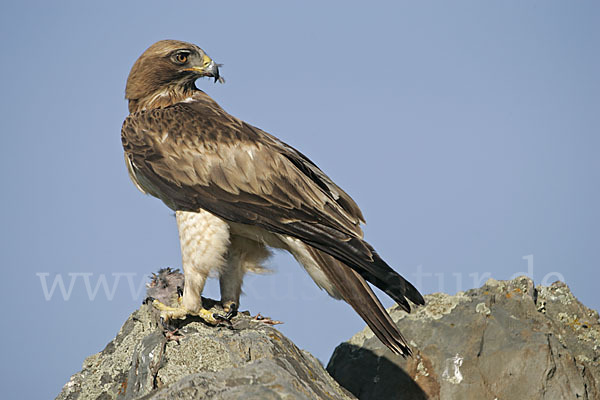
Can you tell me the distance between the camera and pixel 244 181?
7578 mm

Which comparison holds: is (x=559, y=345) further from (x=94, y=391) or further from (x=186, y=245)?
(x=94, y=391)

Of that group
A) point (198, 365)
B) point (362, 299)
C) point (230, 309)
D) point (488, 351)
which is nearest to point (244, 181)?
point (230, 309)

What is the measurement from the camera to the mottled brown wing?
7.16 meters

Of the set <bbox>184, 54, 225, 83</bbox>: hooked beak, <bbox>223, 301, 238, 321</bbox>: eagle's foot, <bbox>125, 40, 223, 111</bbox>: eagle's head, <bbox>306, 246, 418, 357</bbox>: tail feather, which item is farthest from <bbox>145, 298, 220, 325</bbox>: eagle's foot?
<bbox>184, 54, 225, 83</bbox>: hooked beak

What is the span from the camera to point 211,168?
7621mm

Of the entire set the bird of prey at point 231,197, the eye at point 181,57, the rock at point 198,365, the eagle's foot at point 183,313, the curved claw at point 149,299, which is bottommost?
the rock at point 198,365

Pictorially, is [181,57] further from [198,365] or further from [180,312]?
[198,365]

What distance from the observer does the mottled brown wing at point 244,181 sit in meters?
7.16

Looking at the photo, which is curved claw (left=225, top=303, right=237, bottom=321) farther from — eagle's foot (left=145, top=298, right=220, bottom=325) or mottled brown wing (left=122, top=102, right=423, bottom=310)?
mottled brown wing (left=122, top=102, right=423, bottom=310)

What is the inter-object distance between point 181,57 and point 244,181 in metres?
1.77

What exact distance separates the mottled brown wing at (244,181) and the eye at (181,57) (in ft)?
1.69

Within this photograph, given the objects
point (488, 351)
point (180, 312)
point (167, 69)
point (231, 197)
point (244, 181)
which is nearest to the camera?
point (180, 312)

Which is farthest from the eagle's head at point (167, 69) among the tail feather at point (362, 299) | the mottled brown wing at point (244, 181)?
the tail feather at point (362, 299)

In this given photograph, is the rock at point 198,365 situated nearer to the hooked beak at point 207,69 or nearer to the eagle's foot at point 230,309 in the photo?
the eagle's foot at point 230,309
